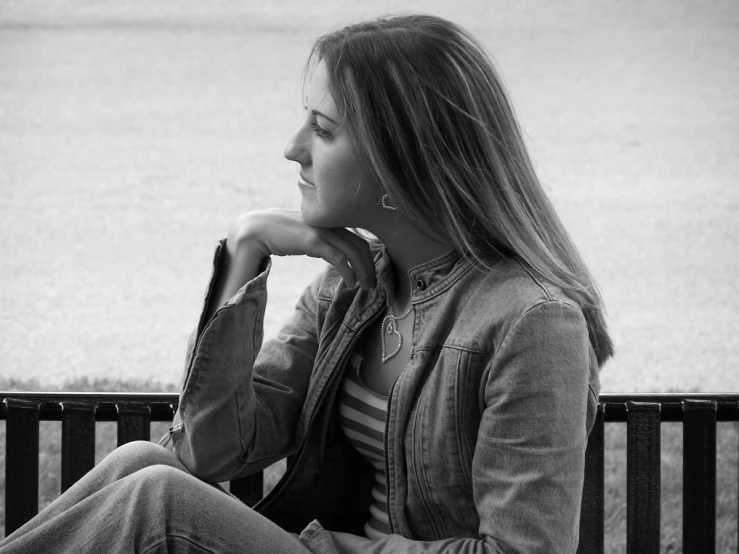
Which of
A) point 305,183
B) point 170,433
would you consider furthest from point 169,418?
point 305,183

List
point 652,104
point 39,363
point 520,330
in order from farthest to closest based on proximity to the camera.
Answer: point 652,104, point 39,363, point 520,330

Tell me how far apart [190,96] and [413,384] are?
429 centimetres

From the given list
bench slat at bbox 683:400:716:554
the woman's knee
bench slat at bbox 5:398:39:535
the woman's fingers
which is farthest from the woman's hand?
bench slat at bbox 683:400:716:554

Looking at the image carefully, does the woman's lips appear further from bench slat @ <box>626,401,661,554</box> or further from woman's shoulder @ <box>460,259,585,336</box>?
bench slat @ <box>626,401,661,554</box>

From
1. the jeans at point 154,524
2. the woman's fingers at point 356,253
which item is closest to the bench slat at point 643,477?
the woman's fingers at point 356,253

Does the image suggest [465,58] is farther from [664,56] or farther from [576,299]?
[664,56]

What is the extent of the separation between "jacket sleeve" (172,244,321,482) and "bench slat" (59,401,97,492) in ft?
1.26

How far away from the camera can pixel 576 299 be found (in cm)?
153

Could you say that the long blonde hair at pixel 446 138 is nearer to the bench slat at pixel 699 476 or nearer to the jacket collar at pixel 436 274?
the jacket collar at pixel 436 274

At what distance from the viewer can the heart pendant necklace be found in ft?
5.58

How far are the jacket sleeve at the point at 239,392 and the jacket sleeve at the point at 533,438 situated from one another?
1.42ft

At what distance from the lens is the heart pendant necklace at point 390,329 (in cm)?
170

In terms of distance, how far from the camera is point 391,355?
170 centimetres

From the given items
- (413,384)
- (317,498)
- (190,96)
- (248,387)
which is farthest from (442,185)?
(190,96)
